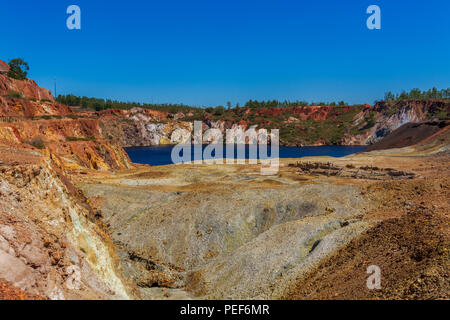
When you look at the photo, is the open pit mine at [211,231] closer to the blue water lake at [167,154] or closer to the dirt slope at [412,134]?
the dirt slope at [412,134]

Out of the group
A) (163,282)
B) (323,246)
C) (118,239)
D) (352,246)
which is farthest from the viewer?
(118,239)

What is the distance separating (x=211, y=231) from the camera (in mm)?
29781

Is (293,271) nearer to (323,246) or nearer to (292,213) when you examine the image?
(323,246)

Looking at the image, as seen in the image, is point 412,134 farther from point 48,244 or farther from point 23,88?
point 23,88

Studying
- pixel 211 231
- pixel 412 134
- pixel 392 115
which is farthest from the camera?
pixel 392 115

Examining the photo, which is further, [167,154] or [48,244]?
[167,154]

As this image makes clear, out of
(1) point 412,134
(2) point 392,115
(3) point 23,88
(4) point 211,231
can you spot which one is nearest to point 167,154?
(3) point 23,88

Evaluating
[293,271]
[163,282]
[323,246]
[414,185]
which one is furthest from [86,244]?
[414,185]

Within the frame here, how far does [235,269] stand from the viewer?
2233 centimetres

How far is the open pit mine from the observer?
13508 millimetres

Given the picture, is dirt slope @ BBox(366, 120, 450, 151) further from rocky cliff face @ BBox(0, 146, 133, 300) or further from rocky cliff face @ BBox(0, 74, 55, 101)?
rocky cliff face @ BBox(0, 74, 55, 101)

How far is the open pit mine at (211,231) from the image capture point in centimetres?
1351

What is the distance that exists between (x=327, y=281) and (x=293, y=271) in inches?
131

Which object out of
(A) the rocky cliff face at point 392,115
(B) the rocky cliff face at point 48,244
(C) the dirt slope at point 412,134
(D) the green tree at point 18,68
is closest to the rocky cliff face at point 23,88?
(D) the green tree at point 18,68
